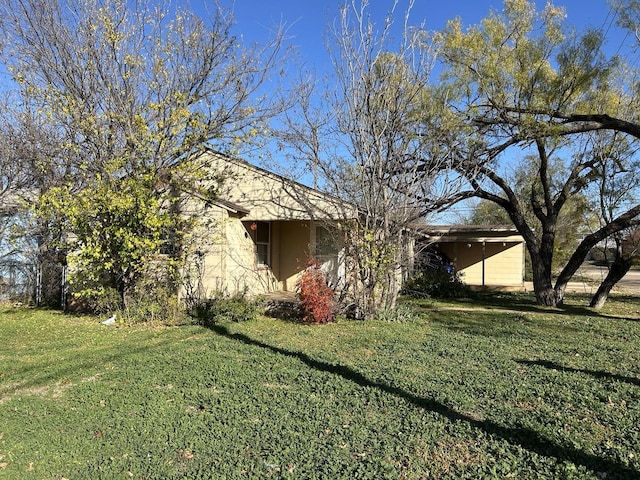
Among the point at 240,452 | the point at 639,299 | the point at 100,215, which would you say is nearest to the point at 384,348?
the point at 240,452

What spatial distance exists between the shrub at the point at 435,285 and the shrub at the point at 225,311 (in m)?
7.10

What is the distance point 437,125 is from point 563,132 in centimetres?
305

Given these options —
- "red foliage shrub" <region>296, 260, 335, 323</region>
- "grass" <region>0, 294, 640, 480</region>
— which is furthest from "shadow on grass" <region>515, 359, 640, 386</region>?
"red foliage shrub" <region>296, 260, 335, 323</region>

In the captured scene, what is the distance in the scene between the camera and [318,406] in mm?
4781

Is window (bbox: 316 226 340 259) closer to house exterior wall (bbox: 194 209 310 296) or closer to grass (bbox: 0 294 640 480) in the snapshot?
house exterior wall (bbox: 194 209 310 296)

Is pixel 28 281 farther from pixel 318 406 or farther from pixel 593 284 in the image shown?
pixel 593 284

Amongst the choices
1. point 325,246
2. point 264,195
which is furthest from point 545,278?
point 264,195

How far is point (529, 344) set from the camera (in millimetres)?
8008

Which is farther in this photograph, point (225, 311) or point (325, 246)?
point (325, 246)

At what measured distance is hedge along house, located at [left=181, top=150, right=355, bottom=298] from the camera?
11.4 meters

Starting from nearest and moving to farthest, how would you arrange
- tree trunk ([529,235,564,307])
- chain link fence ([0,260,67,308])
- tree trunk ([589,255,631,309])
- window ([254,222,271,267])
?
chain link fence ([0,260,67,308]), tree trunk ([589,255,631,309]), tree trunk ([529,235,564,307]), window ([254,222,271,267])

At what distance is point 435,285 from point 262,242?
638cm

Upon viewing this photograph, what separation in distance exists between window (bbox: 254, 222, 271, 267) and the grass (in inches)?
213

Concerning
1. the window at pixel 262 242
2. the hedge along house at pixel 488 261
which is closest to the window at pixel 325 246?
the window at pixel 262 242
